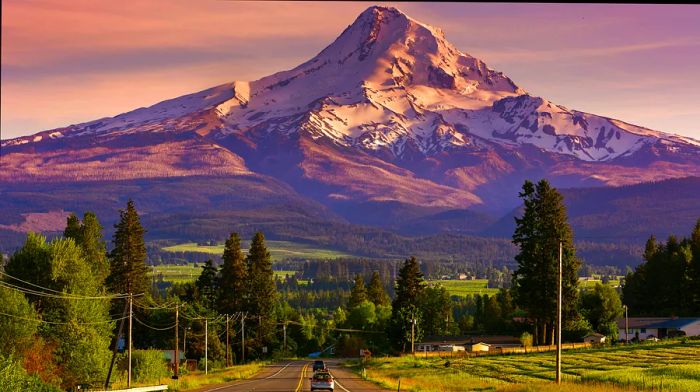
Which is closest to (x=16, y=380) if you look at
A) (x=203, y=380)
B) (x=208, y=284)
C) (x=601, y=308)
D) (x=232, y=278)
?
(x=203, y=380)

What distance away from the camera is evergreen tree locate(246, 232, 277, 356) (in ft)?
502

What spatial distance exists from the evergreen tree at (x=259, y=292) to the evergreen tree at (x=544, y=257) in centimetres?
4160

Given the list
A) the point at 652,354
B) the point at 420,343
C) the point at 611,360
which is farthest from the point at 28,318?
the point at 420,343

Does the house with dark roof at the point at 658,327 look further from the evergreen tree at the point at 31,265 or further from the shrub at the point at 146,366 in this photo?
the evergreen tree at the point at 31,265

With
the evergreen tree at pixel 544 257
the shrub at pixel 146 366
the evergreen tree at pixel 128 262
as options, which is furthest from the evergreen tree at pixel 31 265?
the evergreen tree at pixel 544 257

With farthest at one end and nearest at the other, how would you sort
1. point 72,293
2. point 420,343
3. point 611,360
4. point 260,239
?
point 420,343
point 260,239
point 611,360
point 72,293

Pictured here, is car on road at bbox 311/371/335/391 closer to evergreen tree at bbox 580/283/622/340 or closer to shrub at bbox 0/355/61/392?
shrub at bbox 0/355/61/392

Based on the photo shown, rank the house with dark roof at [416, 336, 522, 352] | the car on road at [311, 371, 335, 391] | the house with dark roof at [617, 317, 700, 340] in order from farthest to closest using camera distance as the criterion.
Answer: the house with dark roof at [416, 336, 522, 352]
the house with dark roof at [617, 317, 700, 340]
the car on road at [311, 371, 335, 391]

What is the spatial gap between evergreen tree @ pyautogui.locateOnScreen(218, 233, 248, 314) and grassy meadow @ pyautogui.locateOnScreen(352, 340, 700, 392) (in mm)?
24057

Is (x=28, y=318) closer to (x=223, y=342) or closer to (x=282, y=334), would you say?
(x=223, y=342)

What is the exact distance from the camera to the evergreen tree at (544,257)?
119125 mm

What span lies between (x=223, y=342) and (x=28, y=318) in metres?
67.1

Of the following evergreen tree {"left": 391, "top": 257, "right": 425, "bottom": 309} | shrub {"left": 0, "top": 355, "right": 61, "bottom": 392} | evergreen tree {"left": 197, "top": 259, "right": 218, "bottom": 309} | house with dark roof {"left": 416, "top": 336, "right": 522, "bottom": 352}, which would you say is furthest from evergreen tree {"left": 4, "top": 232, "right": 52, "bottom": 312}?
house with dark roof {"left": 416, "top": 336, "right": 522, "bottom": 352}

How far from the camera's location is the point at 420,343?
172125 millimetres
